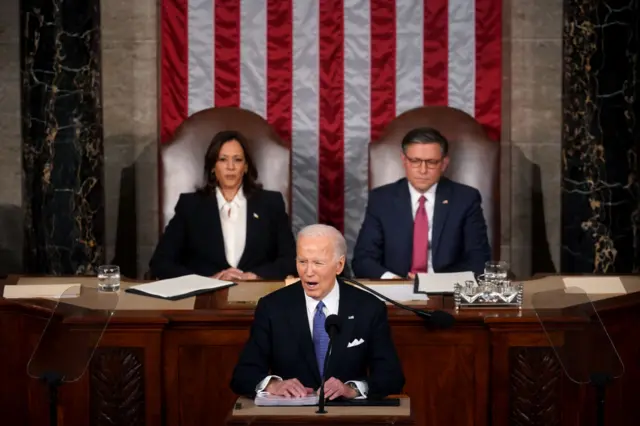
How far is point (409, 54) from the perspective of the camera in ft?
22.7

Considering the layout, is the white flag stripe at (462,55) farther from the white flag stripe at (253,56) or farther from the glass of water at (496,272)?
the glass of water at (496,272)

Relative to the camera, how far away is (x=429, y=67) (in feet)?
22.7

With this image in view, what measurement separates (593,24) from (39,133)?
3048 millimetres

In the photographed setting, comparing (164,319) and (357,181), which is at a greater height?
(357,181)

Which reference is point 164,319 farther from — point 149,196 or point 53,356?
point 149,196

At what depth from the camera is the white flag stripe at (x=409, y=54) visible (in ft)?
22.6

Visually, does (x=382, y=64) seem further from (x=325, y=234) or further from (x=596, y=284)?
(x=325, y=234)

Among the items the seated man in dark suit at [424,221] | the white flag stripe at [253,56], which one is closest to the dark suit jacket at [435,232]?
the seated man in dark suit at [424,221]

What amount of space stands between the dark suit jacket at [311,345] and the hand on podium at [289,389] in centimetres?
19

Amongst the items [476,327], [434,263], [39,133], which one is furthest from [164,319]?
[39,133]

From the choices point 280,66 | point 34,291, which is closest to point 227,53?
point 280,66

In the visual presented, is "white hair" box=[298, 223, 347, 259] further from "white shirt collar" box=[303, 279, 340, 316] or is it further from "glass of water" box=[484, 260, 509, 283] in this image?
"glass of water" box=[484, 260, 509, 283]

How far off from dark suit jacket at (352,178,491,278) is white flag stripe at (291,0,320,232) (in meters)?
0.98

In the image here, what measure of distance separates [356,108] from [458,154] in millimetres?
783
